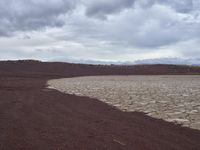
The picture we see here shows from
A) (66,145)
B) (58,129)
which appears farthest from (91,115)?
(66,145)

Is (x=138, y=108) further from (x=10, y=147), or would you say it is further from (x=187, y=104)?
(x=10, y=147)

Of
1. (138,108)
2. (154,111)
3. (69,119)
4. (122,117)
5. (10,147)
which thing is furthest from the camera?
(138,108)

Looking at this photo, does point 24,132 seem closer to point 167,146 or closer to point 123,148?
point 123,148

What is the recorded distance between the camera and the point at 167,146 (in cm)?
504

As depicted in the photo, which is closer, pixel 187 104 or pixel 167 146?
pixel 167 146

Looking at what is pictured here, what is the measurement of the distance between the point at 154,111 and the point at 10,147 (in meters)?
4.98

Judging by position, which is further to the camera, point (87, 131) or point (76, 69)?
point (76, 69)

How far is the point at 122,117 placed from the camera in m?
7.70

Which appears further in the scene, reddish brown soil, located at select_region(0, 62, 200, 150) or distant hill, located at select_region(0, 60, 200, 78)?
distant hill, located at select_region(0, 60, 200, 78)

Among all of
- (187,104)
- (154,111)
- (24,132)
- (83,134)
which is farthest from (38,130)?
(187,104)

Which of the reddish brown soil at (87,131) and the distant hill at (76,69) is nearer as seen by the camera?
the reddish brown soil at (87,131)

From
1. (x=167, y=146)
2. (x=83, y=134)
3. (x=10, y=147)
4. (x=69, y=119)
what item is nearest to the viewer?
(x=10, y=147)

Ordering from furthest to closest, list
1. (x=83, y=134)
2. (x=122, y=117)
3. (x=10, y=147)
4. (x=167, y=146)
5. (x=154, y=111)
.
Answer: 1. (x=154, y=111)
2. (x=122, y=117)
3. (x=83, y=134)
4. (x=167, y=146)
5. (x=10, y=147)

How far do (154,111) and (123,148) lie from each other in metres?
4.05
